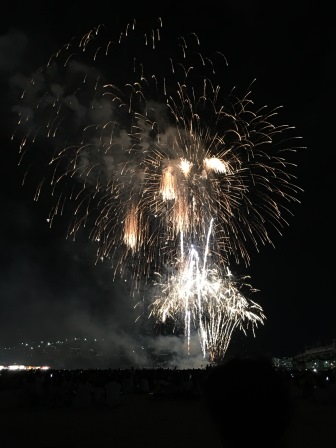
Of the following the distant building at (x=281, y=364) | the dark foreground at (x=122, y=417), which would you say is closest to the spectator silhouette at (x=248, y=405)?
the distant building at (x=281, y=364)

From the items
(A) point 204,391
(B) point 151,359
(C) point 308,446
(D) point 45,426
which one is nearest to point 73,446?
(D) point 45,426

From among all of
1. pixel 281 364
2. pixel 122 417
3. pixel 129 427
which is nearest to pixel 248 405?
pixel 281 364

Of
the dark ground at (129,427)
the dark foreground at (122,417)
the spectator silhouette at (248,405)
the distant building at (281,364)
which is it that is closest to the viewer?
the spectator silhouette at (248,405)

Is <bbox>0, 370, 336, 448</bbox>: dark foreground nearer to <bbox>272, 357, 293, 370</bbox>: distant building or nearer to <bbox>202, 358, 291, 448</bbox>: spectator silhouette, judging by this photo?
<bbox>272, 357, 293, 370</bbox>: distant building

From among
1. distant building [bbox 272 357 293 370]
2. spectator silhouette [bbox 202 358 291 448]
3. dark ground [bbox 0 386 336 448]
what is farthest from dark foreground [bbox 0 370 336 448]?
spectator silhouette [bbox 202 358 291 448]

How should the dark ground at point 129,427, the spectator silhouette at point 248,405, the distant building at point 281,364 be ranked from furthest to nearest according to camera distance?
1. the dark ground at point 129,427
2. the distant building at point 281,364
3. the spectator silhouette at point 248,405

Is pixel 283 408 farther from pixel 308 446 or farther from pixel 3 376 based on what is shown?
pixel 3 376

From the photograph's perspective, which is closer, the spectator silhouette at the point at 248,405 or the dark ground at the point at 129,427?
the spectator silhouette at the point at 248,405

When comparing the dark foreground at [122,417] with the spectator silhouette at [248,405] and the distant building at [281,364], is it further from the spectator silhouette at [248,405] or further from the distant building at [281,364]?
the spectator silhouette at [248,405]

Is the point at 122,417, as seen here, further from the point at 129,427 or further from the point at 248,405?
the point at 248,405
